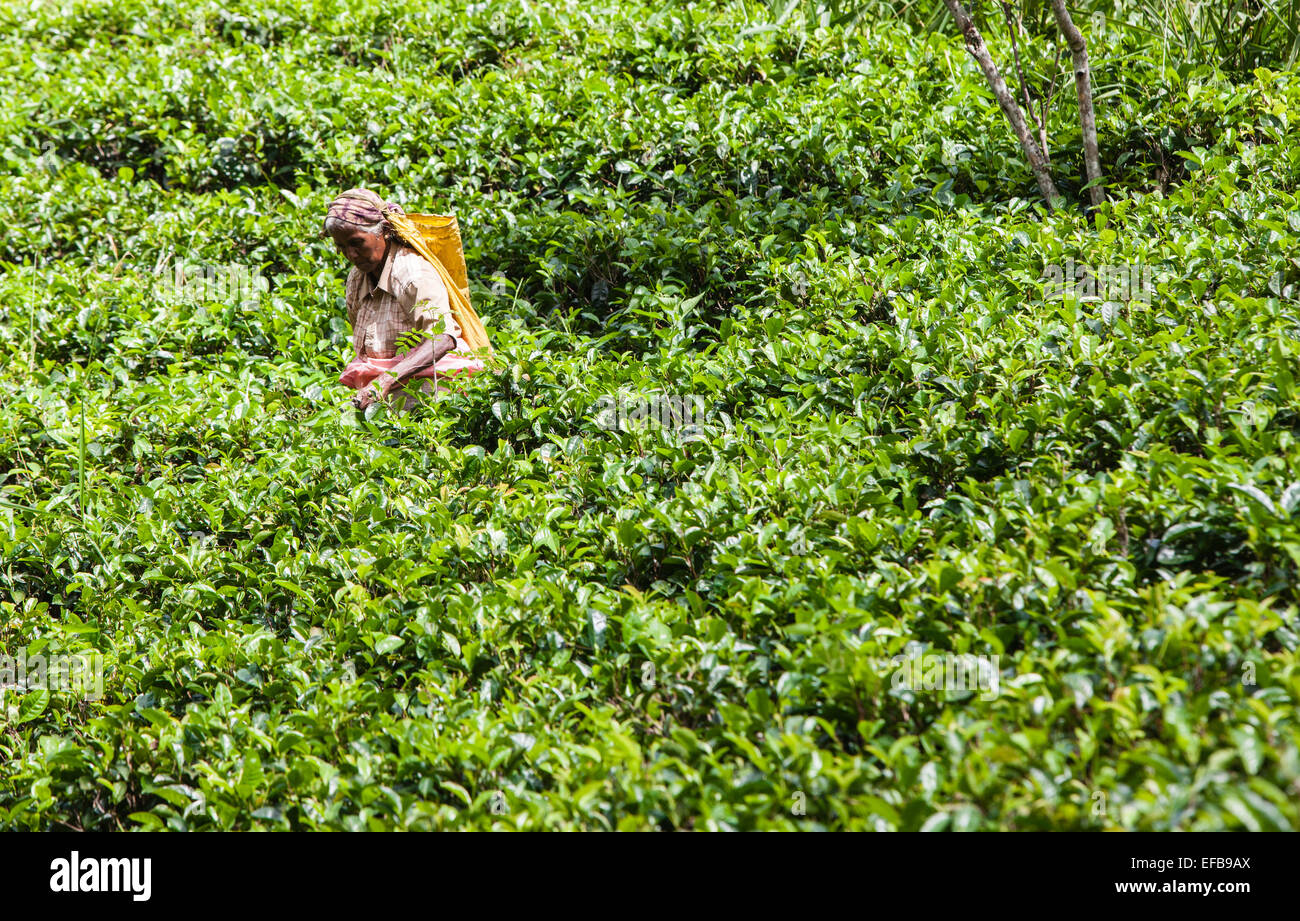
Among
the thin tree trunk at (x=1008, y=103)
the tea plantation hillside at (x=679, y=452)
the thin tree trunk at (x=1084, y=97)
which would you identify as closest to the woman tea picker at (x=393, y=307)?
the tea plantation hillside at (x=679, y=452)

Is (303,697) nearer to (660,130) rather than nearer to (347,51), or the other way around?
(660,130)

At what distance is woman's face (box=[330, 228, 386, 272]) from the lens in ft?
15.2

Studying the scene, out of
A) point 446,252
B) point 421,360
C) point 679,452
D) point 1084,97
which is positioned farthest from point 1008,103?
point 421,360

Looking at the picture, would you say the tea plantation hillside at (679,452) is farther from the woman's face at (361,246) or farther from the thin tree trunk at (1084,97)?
the woman's face at (361,246)

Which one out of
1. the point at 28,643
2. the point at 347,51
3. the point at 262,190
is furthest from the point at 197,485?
the point at 347,51

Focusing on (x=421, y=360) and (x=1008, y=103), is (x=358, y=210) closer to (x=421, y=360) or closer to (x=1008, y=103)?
(x=421, y=360)

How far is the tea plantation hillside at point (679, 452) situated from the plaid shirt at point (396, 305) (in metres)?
0.35

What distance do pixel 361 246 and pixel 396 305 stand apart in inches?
11.0

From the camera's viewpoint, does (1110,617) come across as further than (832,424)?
No

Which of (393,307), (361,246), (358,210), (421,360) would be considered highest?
(358,210)

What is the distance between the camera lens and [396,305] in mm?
4762

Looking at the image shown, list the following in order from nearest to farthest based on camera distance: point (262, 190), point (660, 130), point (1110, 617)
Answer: point (1110, 617) → point (660, 130) → point (262, 190)
